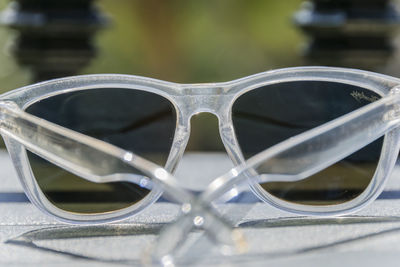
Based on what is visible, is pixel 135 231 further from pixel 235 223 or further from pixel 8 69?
pixel 8 69

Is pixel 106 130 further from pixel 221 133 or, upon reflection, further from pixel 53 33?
pixel 53 33

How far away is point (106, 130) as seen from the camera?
0.61 metres

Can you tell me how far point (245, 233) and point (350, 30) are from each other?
51 centimetres

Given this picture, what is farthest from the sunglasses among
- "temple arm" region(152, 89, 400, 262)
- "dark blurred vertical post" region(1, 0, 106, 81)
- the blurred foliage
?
the blurred foliage

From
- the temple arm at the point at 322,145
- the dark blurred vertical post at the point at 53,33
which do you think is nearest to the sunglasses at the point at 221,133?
the temple arm at the point at 322,145

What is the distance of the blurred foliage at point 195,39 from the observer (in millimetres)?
2662

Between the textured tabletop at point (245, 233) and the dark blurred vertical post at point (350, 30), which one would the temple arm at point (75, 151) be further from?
the dark blurred vertical post at point (350, 30)

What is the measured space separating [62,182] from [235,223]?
0.18m

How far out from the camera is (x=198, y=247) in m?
0.43

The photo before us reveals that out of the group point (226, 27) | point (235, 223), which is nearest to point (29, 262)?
point (235, 223)

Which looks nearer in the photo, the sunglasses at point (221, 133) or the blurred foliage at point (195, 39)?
the sunglasses at point (221, 133)

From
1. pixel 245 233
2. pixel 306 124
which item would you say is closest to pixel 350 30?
pixel 306 124

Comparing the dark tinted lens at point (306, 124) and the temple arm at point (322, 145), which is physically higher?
the dark tinted lens at point (306, 124)

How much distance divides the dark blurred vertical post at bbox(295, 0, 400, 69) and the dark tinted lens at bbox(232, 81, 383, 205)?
302 mm
